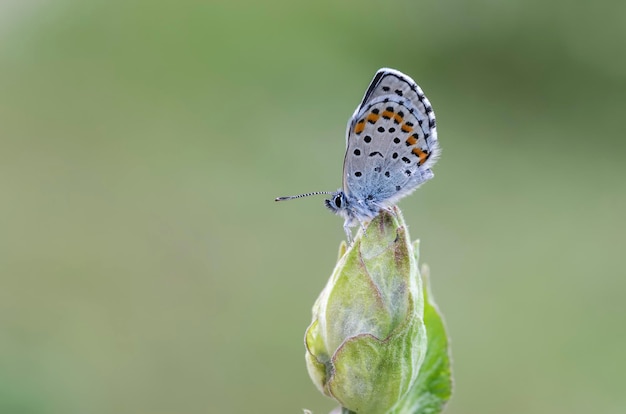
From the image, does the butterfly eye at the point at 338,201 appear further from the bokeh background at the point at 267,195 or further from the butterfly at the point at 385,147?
the bokeh background at the point at 267,195

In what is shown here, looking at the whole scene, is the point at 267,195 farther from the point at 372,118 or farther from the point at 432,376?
the point at 432,376

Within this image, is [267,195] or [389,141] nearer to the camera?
[389,141]

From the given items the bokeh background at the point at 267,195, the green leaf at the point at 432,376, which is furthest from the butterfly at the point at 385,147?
the bokeh background at the point at 267,195

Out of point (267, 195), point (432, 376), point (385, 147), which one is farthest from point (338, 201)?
point (267, 195)

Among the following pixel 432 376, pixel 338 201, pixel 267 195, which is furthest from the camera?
pixel 267 195

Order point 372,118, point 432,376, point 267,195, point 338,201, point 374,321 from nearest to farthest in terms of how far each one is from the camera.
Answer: point 374,321 → point 432,376 → point 372,118 → point 338,201 → point 267,195

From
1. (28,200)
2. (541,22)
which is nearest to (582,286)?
(541,22)
